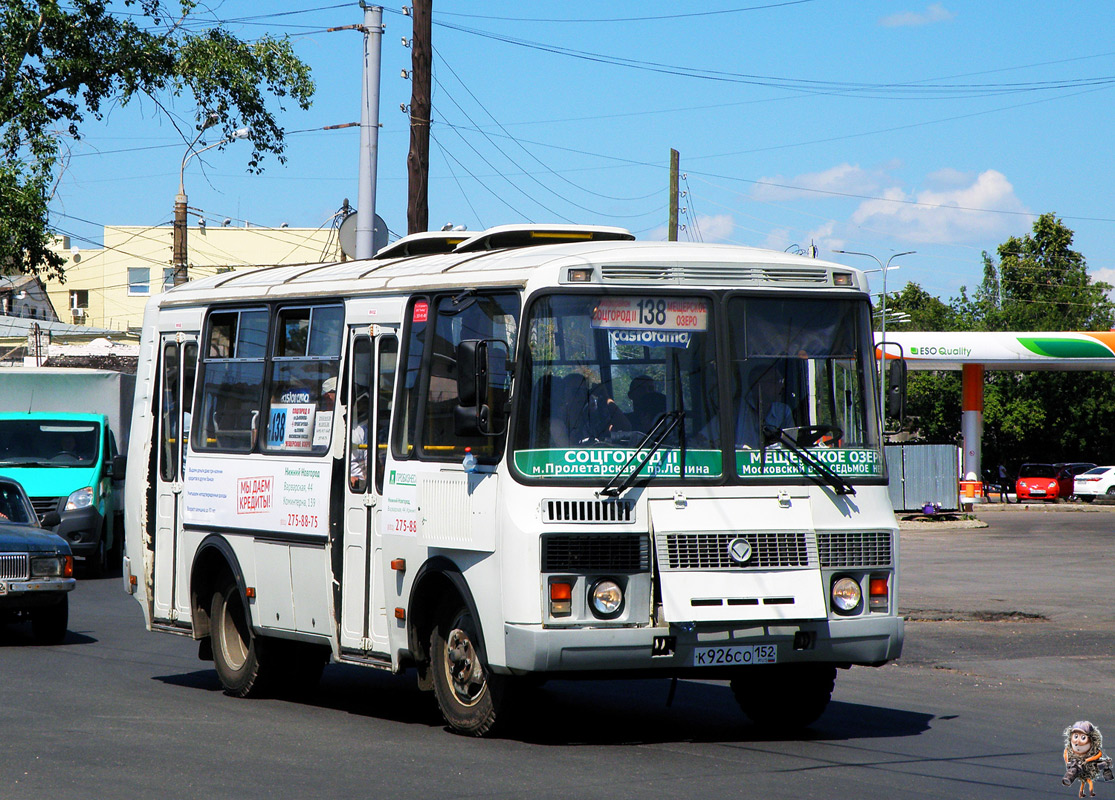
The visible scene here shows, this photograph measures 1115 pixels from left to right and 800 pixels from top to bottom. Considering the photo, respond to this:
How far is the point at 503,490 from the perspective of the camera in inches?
327

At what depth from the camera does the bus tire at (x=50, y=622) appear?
14.2 meters

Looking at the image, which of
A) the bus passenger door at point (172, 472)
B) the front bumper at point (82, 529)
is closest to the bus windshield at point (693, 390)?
the bus passenger door at point (172, 472)

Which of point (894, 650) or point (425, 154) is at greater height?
point (425, 154)

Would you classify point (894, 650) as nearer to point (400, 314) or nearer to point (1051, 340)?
point (400, 314)

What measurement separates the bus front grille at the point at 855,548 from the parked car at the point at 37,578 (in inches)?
327

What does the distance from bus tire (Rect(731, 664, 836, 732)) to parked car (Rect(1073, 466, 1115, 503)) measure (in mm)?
48212

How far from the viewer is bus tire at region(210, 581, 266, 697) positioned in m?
10.9

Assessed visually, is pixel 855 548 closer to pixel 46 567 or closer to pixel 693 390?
pixel 693 390

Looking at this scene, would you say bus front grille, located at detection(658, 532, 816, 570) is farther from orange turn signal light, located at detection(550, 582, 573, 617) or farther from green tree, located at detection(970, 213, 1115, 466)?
green tree, located at detection(970, 213, 1115, 466)

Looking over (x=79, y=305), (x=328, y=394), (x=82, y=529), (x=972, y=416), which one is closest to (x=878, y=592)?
(x=328, y=394)

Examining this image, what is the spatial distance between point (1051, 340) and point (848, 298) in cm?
3886

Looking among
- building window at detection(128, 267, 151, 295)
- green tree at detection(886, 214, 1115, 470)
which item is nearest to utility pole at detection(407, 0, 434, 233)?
green tree at detection(886, 214, 1115, 470)

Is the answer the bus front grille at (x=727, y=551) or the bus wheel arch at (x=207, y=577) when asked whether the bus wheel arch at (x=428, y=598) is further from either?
the bus wheel arch at (x=207, y=577)

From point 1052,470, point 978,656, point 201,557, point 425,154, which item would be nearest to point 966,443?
point 1052,470
